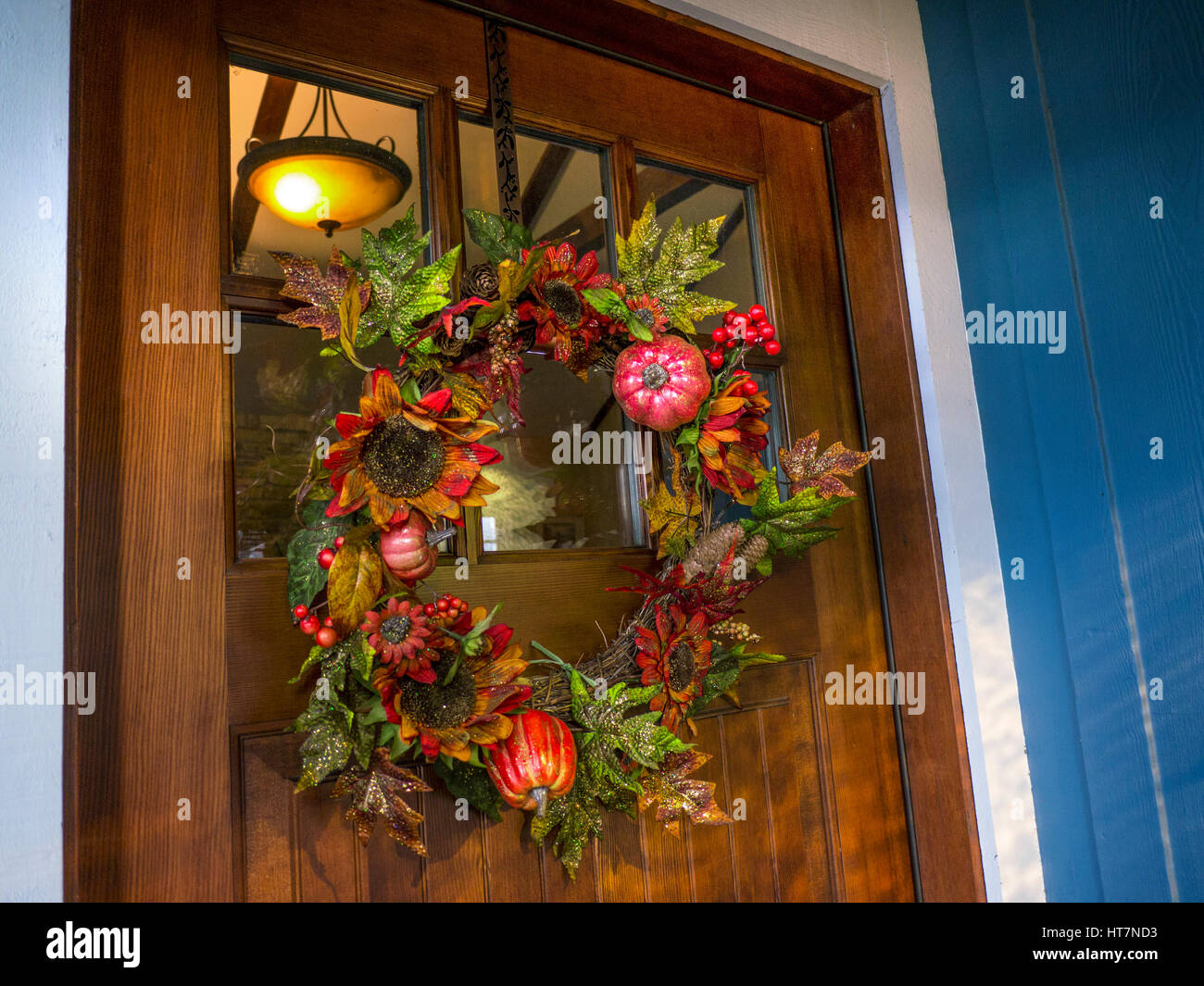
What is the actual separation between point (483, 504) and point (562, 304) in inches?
10.5

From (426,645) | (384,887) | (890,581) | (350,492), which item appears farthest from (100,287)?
(890,581)

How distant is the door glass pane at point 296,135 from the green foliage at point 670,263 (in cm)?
28

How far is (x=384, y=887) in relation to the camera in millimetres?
910

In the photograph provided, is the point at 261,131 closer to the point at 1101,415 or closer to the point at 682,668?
the point at 682,668

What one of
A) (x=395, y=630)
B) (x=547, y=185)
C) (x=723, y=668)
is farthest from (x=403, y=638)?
(x=547, y=185)

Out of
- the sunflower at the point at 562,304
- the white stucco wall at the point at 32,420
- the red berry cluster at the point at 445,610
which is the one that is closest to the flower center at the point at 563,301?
the sunflower at the point at 562,304

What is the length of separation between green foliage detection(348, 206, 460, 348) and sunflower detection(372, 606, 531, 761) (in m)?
0.30

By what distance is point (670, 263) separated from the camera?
1.03 metres

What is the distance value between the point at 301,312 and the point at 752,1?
0.87m

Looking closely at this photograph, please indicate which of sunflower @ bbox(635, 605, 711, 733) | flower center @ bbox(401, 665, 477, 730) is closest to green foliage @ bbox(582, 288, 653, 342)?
sunflower @ bbox(635, 605, 711, 733)

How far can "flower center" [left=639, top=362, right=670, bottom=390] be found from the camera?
0.97 m

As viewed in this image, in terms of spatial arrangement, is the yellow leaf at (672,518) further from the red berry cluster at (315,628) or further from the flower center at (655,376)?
the red berry cluster at (315,628)

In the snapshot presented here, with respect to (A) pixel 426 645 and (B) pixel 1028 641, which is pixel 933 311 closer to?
(B) pixel 1028 641

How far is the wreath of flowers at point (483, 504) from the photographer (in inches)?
31.0
